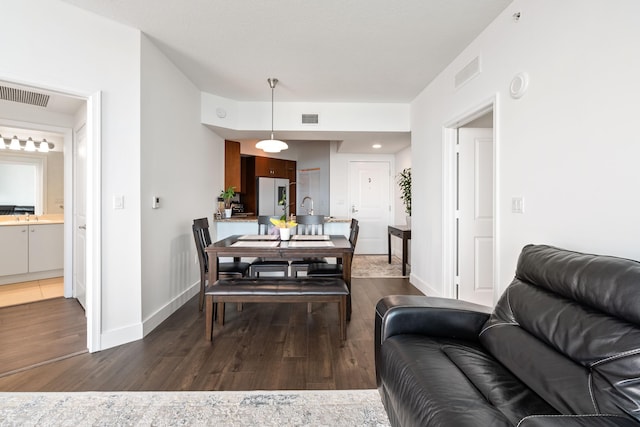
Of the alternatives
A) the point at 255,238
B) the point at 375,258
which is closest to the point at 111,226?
the point at 255,238

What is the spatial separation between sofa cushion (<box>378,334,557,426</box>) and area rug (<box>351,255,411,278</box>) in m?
3.42

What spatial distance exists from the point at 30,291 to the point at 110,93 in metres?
3.27

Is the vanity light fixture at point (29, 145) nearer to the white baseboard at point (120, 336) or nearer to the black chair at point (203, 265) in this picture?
the black chair at point (203, 265)

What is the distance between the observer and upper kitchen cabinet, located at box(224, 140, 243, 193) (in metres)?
5.25

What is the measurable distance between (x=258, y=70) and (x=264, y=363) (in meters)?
3.02

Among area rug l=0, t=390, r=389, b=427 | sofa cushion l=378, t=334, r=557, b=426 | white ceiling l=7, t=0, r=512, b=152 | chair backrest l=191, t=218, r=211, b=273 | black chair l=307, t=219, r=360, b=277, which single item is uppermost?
white ceiling l=7, t=0, r=512, b=152

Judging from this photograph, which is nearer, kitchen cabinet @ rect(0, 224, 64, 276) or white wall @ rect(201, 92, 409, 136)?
kitchen cabinet @ rect(0, 224, 64, 276)

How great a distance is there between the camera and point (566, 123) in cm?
184

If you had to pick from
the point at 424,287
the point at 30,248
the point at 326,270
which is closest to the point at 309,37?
the point at 326,270

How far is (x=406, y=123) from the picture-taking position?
462 centimetres

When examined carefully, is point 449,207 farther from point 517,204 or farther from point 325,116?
point 325,116

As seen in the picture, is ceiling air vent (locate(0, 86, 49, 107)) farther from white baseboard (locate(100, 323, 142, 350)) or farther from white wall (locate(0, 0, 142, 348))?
white baseboard (locate(100, 323, 142, 350))

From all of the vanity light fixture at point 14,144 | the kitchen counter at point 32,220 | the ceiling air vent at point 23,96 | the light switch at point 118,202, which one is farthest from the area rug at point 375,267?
the vanity light fixture at point 14,144

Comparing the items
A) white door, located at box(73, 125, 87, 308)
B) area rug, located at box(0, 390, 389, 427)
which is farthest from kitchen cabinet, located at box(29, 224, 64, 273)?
area rug, located at box(0, 390, 389, 427)
